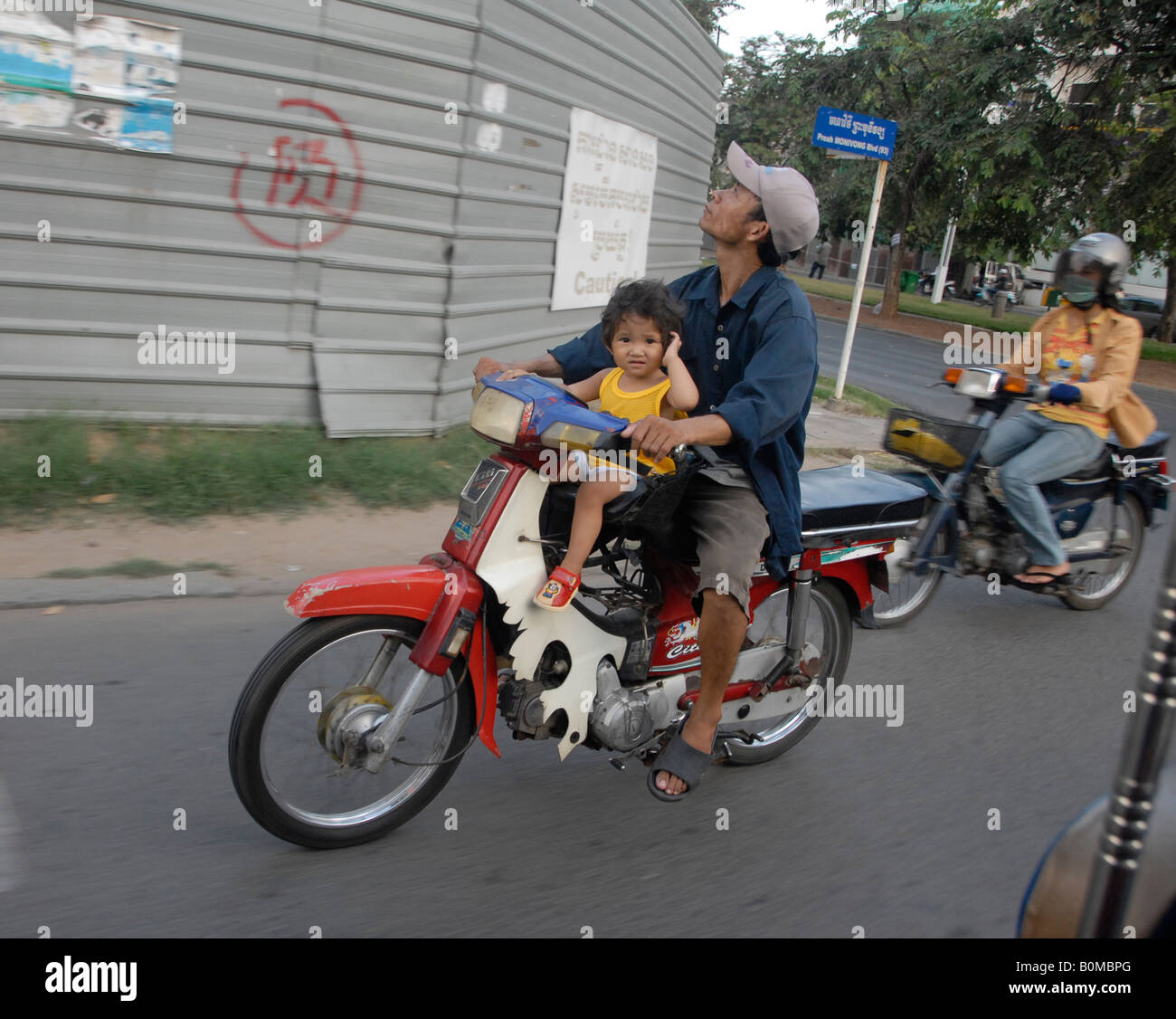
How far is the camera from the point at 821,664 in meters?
4.25

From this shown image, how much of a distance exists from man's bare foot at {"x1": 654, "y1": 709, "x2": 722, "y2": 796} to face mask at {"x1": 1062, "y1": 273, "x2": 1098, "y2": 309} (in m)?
3.55

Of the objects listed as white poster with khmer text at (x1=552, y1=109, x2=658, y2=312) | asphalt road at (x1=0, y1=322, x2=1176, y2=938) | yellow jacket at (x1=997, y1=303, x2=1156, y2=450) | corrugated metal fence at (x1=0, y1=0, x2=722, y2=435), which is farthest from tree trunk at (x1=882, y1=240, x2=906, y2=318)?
asphalt road at (x1=0, y1=322, x2=1176, y2=938)

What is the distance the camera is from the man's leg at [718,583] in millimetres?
3402

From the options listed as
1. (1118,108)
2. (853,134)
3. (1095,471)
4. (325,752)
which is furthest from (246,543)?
(1118,108)

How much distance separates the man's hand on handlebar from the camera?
9.96ft

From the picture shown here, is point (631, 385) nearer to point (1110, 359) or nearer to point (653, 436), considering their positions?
point (653, 436)

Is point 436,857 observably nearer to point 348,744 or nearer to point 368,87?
point 348,744

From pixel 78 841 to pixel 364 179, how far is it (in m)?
5.06

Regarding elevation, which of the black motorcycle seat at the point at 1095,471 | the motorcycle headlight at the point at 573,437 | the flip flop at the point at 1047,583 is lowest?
the flip flop at the point at 1047,583

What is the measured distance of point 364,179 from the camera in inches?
282

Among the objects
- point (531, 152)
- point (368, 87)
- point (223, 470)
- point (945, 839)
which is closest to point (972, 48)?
point (531, 152)

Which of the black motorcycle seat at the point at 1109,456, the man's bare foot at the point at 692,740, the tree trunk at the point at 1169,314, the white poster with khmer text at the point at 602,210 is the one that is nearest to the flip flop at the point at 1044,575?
the black motorcycle seat at the point at 1109,456

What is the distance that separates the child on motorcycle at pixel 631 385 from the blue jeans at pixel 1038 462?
3.12m

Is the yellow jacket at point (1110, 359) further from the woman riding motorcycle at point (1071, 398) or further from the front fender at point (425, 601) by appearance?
the front fender at point (425, 601)
